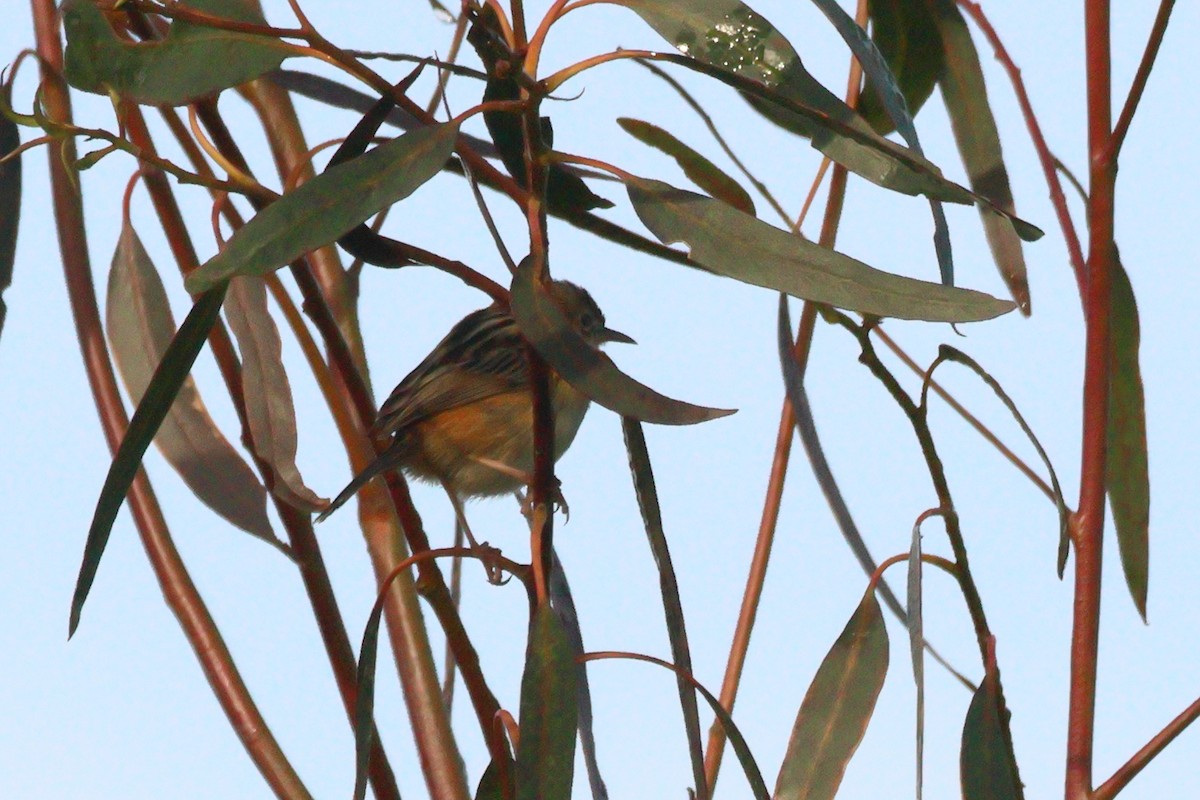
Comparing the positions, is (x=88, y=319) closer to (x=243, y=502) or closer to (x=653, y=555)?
(x=243, y=502)

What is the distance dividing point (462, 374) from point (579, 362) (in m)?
2.77

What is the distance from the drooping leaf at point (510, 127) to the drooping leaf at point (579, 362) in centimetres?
16

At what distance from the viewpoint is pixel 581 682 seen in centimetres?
219

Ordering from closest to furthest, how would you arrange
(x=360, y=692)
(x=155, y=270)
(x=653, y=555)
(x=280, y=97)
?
(x=360, y=692)
(x=653, y=555)
(x=155, y=270)
(x=280, y=97)

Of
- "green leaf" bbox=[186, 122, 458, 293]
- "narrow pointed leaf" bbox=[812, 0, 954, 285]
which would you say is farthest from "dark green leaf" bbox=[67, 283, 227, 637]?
"narrow pointed leaf" bbox=[812, 0, 954, 285]

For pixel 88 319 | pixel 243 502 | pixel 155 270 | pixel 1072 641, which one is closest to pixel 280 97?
pixel 155 270

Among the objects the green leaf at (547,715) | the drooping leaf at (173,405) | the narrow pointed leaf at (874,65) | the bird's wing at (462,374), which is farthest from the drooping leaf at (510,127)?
the bird's wing at (462,374)

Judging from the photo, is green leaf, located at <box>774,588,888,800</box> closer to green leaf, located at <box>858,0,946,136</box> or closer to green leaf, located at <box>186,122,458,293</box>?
green leaf, located at <box>858,0,946,136</box>

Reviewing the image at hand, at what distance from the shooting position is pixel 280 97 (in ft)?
10.5

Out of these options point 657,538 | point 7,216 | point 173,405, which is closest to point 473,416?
point 173,405

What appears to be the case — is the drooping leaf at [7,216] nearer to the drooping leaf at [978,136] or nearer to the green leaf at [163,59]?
the green leaf at [163,59]

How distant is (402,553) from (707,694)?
3.20 feet

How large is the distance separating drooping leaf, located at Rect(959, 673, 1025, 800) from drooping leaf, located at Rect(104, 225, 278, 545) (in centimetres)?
122

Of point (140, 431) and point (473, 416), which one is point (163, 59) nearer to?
point (140, 431)
